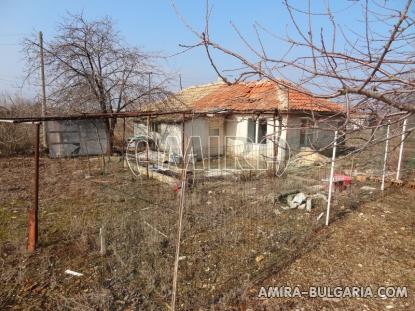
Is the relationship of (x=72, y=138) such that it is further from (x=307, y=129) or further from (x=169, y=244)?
(x=307, y=129)

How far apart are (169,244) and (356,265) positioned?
2558 mm

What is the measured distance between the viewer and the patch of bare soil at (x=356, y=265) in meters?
3.03

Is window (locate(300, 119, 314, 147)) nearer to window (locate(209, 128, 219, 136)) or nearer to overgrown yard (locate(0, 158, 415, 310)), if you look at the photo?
overgrown yard (locate(0, 158, 415, 310))

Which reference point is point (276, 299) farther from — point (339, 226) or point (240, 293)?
point (339, 226)

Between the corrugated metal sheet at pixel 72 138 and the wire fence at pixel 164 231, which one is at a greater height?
the corrugated metal sheet at pixel 72 138

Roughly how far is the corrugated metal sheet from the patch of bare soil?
10384 millimetres

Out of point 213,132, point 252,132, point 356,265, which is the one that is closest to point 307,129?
point 356,265

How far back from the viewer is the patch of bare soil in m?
3.03

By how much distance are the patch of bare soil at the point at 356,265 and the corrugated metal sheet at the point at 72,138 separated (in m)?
10.4

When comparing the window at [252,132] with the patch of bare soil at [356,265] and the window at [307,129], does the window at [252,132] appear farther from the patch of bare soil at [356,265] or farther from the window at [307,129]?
the window at [307,129]

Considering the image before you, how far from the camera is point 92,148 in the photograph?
13258 mm

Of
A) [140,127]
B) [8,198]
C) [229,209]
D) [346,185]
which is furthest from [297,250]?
[140,127]

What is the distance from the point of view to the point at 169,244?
13.9 ft

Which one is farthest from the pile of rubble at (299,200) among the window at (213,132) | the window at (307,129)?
the window at (213,132)
